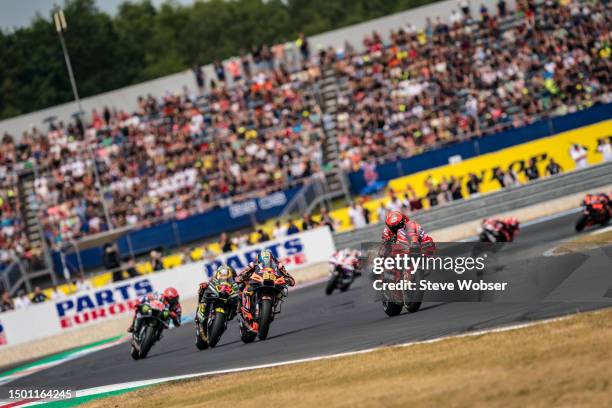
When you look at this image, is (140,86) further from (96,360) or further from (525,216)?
(96,360)

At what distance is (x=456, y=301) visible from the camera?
47.2 ft

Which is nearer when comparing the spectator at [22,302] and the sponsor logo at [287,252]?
the sponsor logo at [287,252]

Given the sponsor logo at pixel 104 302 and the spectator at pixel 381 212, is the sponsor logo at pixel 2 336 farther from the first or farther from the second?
the spectator at pixel 381 212

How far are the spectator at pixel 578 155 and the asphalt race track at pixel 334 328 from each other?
9.86 m

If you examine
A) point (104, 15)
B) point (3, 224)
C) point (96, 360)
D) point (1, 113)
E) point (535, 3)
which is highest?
point (104, 15)

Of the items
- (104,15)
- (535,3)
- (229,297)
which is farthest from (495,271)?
(104,15)

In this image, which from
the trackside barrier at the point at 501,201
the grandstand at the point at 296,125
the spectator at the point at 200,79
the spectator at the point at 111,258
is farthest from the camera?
the spectator at the point at 200,79

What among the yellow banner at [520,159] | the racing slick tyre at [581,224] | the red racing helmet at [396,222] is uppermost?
the yellow banner at [520,159]

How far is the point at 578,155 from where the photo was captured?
33594mm

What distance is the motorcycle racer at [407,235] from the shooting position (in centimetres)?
1375

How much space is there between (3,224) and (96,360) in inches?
724

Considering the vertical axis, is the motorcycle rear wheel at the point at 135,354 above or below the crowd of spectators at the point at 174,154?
below

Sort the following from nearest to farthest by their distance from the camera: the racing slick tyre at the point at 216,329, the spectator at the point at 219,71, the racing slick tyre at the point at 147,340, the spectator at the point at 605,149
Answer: the racing slick tyre at the point at 216,329, the racing slick tyre at the point at 147,340, the spectator at the point at 605,149, the spectator at the point at 219,71

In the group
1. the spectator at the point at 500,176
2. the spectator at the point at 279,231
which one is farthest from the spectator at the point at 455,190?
the spectator at the point at 279,231
